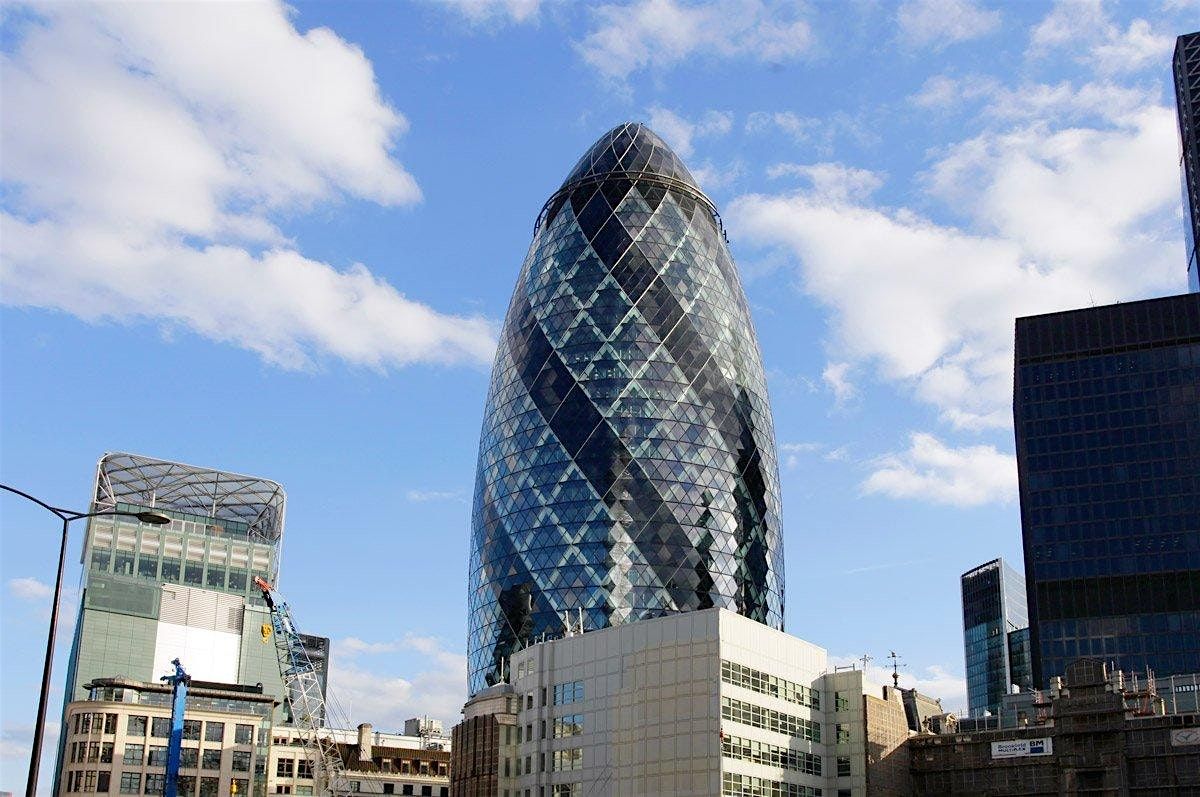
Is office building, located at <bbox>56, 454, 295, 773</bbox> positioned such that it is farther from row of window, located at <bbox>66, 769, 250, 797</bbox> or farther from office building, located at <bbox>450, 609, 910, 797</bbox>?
office building, located at <bbox>450, 609, 910, 797</bbox>

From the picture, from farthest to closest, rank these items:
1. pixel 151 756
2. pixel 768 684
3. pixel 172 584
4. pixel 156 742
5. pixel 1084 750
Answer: pixel 172 584, pixel 156 742, pixel 151 756, pixel 768 684, pixel 1084 750

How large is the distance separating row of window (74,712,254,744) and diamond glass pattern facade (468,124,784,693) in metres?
21.3

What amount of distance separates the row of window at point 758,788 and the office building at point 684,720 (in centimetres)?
9

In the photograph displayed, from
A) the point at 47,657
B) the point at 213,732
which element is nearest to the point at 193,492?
the point at 213,732

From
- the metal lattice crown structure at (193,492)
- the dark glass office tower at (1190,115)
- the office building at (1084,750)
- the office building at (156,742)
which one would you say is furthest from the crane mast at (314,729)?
the dark glass office tower at (1190,115)

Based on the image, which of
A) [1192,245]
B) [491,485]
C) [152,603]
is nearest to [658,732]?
[491,485]

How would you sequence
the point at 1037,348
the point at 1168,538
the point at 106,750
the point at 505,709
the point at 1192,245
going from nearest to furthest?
1. the point at 505,709
2. the point at 106,750
3. the point at 1168,538
4. the point at 1037,348
5. the point at 1192,245

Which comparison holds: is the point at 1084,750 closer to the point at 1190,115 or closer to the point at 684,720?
the point at 684,720

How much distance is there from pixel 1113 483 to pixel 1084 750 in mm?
66587

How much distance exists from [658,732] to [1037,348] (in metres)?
86.5

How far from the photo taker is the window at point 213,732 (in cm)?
11269

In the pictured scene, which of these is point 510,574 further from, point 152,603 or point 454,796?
point 152,603

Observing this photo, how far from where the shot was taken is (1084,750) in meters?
79.5

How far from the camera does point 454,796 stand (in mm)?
91062
